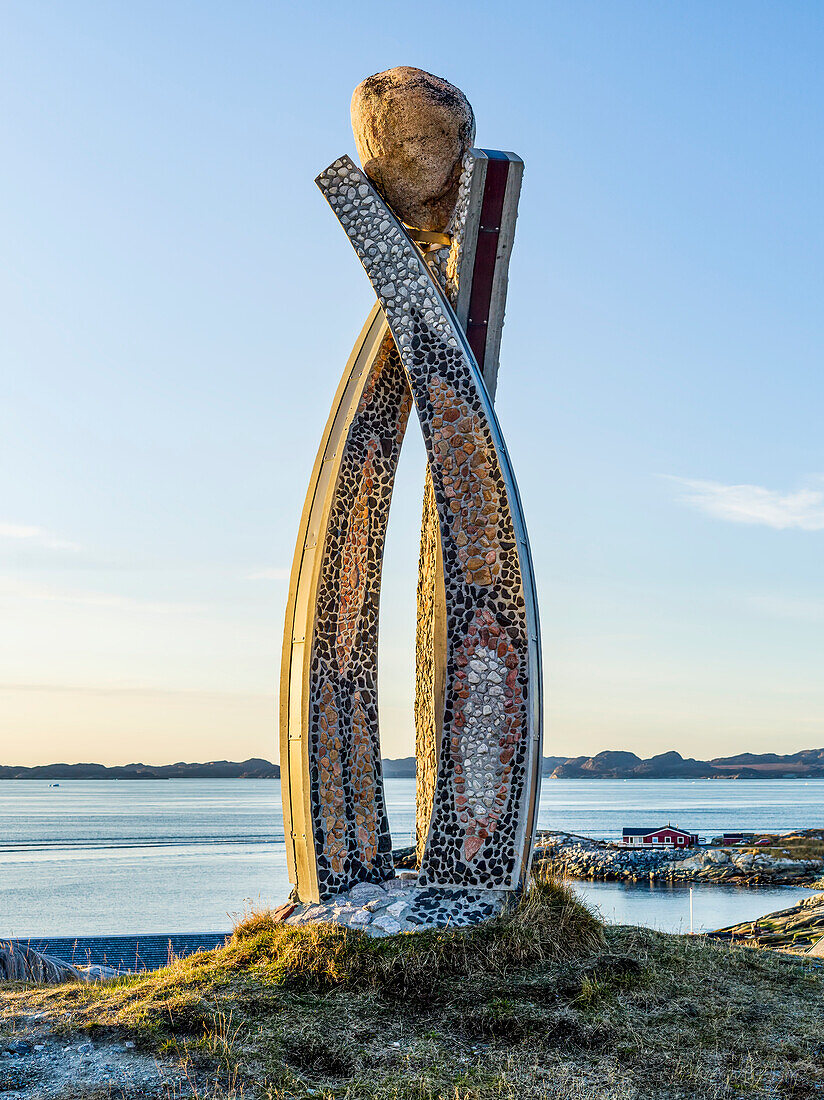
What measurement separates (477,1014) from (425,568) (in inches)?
171

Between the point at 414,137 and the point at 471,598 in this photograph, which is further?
the point at 414,137

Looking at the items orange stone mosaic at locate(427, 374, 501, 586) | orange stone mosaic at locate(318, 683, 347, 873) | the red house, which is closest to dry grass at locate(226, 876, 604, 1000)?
orange stone mosaic at locate(318, 683, 347, 873)

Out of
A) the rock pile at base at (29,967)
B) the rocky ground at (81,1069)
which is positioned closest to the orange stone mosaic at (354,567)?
the rocky ground at (81,1069)

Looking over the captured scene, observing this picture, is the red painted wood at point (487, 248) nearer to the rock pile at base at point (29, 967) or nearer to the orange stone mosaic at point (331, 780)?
the orange stone mosaic at point (331, 780)

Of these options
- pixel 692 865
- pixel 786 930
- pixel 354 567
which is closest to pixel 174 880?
pixel 692 865

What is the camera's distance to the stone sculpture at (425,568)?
873 cm

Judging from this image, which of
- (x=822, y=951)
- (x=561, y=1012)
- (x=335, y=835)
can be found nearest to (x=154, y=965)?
(x=335, y=835)

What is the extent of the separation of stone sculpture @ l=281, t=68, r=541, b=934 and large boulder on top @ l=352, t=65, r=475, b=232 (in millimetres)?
17

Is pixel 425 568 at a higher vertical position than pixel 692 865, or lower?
higher

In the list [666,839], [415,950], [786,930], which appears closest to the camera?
[415,950]

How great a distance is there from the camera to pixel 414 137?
9766 millimetres

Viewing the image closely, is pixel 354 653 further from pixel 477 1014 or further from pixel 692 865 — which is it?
pixel 692 865

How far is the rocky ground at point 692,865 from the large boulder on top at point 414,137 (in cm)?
2805

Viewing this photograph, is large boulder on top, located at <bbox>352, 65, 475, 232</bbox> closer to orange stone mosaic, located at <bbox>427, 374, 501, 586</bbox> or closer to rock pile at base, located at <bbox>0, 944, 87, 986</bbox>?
orange stone mosaic, located at <bbox>427, 374, 501, 586</bbox>
